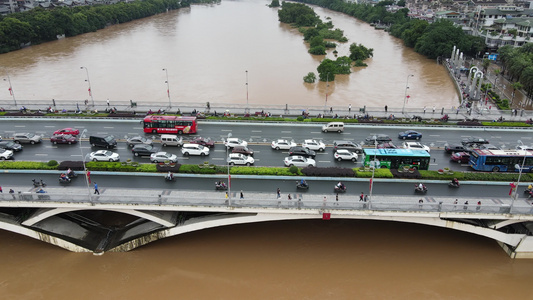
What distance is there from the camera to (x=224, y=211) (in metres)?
29.1

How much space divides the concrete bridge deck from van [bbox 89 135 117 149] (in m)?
9.34

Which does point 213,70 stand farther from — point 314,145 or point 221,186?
point 221,186

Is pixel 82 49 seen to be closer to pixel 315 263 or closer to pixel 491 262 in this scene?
pixel 315 263

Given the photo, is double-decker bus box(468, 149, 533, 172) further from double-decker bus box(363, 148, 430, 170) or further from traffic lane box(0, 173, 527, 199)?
double-decker bus box(363, 148, 430, 170)

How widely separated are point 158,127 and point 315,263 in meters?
24.1

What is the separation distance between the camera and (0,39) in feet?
312

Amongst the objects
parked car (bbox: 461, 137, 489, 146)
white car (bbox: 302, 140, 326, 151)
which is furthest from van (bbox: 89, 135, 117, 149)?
parked car (bbox: 461, 137, 489, 146)

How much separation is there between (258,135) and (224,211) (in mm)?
16974

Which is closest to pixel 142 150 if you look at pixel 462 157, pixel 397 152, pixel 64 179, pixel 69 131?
pixel 64 179

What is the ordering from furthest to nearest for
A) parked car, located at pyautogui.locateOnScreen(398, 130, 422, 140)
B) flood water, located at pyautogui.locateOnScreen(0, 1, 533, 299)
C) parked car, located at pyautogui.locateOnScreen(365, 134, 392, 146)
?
parked car, located at pyautogui.locateOnScreen(398, 130, 422, 140)
parked car, located at pyautogui.locateOnScreen(365, 134, 392, 146)
flood water, located at pyautogui.locateOnScreen(0, 1, 533, 299)

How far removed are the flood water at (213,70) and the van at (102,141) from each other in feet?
86.2

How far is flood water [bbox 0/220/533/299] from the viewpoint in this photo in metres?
28.5

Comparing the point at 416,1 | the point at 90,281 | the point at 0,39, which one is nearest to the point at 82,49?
the point at 0,39

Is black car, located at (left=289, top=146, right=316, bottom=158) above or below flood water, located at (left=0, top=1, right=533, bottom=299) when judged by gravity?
above
